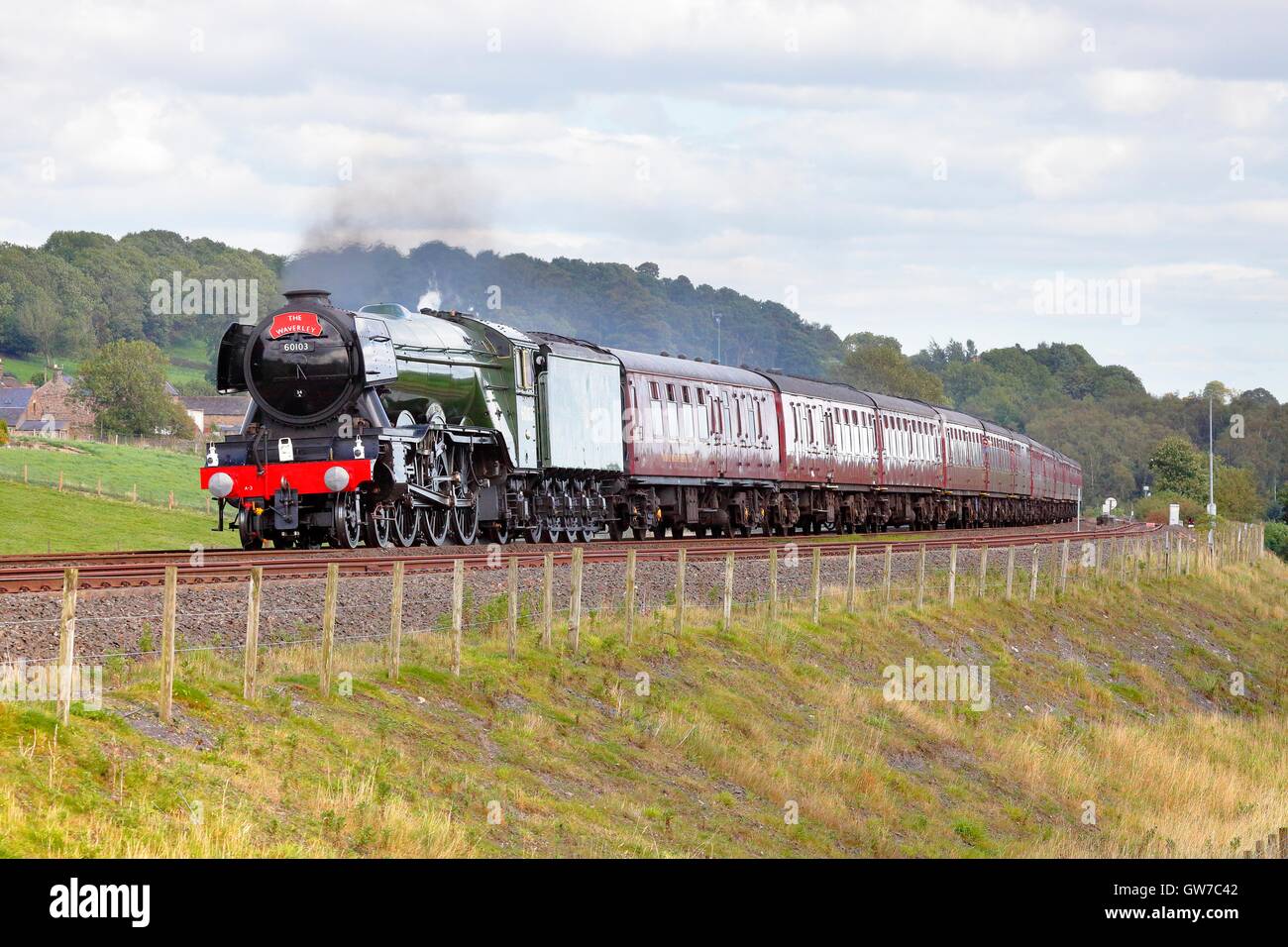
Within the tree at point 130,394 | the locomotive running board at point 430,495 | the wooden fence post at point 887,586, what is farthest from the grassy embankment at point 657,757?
the tree at point 130,394

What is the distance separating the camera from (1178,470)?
13425cm

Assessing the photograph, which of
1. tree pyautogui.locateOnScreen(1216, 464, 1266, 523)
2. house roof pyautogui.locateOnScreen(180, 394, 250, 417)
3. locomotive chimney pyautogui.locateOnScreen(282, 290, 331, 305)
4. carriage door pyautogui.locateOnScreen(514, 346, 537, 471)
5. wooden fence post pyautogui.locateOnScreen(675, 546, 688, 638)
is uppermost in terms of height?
house roof pyautogui.locateOnScreen(180, 394, 250, 417)

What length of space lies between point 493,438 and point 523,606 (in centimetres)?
943

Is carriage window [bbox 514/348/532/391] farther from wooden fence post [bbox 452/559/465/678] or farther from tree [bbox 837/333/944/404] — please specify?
tree [bbox 837/333/944/404]

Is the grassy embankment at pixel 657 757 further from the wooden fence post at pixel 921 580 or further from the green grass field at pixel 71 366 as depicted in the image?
the green grass field at pixel 71 366

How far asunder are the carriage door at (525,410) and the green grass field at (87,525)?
981 inches

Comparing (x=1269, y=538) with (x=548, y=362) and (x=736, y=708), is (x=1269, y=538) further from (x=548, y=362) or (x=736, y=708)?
(x=736, y=708)

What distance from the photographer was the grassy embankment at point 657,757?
35.0 feet

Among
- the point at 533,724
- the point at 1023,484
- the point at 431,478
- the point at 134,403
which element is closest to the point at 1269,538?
the point at 1023,484

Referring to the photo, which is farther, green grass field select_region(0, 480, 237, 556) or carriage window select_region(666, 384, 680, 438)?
green grass field select_region(0, 480, 237, 556)

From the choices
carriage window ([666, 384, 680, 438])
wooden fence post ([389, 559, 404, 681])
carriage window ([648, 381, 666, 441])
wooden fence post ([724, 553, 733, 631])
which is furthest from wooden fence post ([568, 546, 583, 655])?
carriage window ([666, 384, 680, 438])

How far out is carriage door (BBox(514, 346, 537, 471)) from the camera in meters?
29.5

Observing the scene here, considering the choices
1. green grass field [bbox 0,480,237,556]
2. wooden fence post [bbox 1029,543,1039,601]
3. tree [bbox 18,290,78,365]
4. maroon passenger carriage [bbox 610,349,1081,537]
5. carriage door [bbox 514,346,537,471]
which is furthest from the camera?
tree [bbox 18,290,78,365]

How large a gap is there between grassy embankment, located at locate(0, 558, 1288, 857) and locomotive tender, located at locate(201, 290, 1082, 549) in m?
6.45
